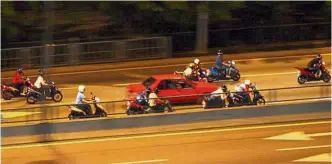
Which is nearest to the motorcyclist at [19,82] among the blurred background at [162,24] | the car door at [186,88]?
the car door at [186,88]

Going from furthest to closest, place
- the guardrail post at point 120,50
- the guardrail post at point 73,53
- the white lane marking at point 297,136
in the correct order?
the guardrail post at point 120,50, the guardrail post at point 73,53, the white lane marking at point 297,136

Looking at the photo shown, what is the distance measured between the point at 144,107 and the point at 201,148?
3556mm

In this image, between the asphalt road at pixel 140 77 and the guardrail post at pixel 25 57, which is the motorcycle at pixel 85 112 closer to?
the asphalt road at pixel 140 77

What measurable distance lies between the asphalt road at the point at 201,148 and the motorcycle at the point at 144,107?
0.96 m

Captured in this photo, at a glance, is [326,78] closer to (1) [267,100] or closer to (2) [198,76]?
(2) [198,76]

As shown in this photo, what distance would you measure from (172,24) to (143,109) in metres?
19.9

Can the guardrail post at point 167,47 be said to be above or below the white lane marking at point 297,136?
above

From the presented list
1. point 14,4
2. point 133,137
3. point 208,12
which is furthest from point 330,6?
point 133,137

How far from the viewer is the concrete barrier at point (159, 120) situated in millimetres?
15180

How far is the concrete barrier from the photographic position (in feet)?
49.8

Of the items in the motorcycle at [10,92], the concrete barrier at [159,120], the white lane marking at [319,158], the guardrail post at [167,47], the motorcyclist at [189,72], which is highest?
the guardrail post at [167,47]

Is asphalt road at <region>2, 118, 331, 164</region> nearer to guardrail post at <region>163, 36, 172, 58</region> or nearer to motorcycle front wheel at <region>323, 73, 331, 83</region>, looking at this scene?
motorcycle front wheel at <region>323, 73, 331, 83</region>

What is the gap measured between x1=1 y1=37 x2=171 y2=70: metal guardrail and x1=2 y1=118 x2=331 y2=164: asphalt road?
51.0 ft

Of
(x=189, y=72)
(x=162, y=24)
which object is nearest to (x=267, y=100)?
(x=189, y=72)
